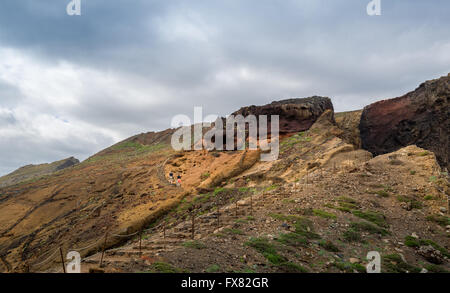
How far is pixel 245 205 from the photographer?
42.0 ft

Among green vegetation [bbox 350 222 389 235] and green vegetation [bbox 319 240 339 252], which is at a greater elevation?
green vegetation [bbox 350 222 389 235]

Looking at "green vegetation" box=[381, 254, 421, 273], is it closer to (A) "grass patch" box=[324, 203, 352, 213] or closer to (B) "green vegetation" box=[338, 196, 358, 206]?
(A) "grass patch" box=[324, 203, 352, 213]

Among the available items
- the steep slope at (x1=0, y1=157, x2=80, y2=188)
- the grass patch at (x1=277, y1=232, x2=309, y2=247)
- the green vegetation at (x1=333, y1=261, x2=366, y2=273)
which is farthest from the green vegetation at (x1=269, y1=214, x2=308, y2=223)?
the steep slope at (x1=0, y1=157, x2=80, y2=188)

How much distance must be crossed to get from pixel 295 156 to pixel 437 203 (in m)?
9.31

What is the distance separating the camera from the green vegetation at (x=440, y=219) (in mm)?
9879

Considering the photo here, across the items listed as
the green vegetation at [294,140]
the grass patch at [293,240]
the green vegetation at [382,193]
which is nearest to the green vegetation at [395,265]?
the grass patch at [293,240]

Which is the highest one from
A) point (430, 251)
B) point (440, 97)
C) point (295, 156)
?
point (440, 97)

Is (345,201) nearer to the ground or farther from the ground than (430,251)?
farther from the ground

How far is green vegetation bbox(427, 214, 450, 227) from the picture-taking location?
988cm

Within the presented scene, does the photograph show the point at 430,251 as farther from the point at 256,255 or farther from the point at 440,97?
the point at 440,97

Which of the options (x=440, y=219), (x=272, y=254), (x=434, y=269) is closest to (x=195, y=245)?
(x=272, y=254)

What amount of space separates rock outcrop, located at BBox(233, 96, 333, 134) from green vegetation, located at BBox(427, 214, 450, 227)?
15022 millimetres

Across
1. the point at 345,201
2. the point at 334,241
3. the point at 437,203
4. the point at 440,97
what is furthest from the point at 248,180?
the point at 440,97
